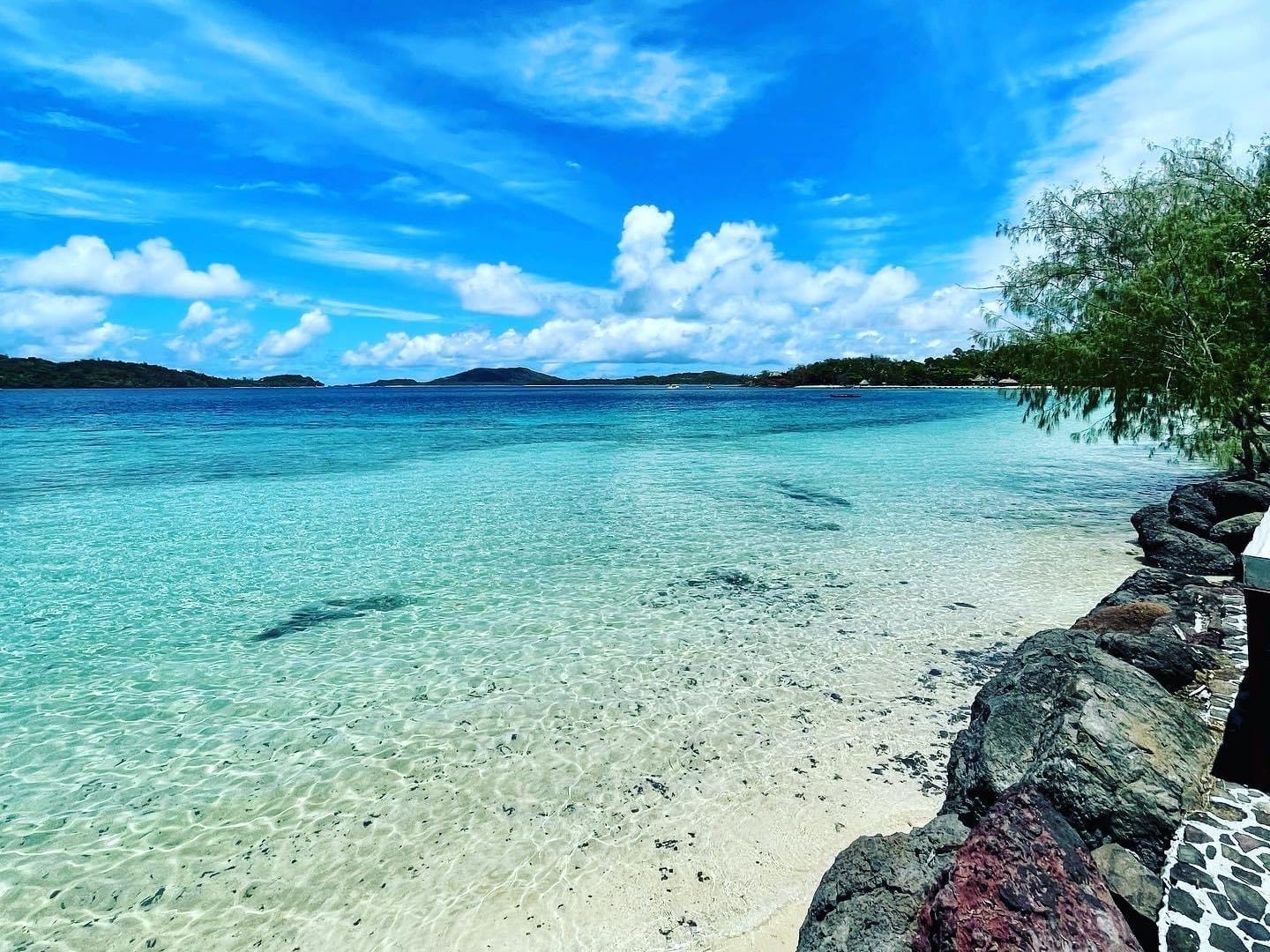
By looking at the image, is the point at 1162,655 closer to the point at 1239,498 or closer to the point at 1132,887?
the point at 1132,887

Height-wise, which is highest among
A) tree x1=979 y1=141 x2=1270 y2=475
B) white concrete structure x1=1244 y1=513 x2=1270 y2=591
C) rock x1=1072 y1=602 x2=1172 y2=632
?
tree x1=979 y1=141 x2=1270 y2=475

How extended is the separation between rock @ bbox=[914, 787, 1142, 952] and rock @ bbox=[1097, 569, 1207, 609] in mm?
7086

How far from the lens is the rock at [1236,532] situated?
11177 millimetres

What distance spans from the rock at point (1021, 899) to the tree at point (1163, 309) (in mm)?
14646

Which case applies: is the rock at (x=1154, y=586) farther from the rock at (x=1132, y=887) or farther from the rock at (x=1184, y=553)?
the rock at (x=1132, y=887)

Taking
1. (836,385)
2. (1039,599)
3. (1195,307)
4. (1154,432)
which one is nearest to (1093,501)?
(1154,432)

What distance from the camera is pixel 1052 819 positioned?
12.2 feet

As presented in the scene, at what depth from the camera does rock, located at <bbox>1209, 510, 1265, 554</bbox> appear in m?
11.2

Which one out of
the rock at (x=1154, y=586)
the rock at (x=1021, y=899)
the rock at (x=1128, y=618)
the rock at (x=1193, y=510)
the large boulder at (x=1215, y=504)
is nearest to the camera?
the rock at (x=1021, y=899)

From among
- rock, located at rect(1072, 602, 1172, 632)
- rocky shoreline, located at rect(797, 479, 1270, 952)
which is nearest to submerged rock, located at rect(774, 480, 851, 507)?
rock, located at rect(1072, 602, 1172, 632)

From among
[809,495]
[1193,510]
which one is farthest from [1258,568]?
[809,495]

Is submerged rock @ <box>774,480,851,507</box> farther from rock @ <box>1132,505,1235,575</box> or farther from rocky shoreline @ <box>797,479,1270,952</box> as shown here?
rocky shoreline @ <box>797,479,1270,952</box>

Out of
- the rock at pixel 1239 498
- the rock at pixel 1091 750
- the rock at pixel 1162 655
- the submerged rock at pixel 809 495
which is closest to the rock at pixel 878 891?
the rock at pixel 1091 750

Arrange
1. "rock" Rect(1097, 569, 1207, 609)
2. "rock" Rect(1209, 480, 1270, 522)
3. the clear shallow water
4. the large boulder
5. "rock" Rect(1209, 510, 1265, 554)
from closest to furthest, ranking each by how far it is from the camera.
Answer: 1. the clear shallow water
2. "rock" Rect(1097, 569, 1207, 609)
3. "rock" Rect(1209, 510, 1265, 554)
4. the large boulder
5. "rock" Rect(1209, 480, 1270, 522)
